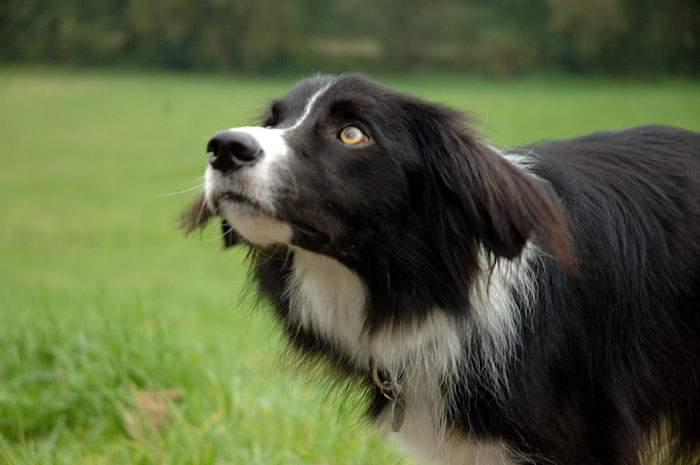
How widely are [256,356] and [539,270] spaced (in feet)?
8.56

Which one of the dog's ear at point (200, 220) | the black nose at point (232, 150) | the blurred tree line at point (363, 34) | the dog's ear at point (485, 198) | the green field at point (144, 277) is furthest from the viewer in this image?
the blurred tree line at point (363, 34)

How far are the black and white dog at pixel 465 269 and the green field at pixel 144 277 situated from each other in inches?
10.7

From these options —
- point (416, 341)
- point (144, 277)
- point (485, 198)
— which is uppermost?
point (485, 198)

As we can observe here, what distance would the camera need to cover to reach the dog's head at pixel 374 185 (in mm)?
2188

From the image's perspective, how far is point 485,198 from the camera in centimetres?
227

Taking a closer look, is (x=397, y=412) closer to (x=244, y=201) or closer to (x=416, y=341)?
(x=416, y=341)

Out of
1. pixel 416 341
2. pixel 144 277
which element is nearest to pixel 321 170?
pixel 416 341

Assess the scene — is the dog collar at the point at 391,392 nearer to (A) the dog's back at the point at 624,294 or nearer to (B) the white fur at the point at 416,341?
(B) the white fur at the point at 416,341

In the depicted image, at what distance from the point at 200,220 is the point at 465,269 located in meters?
0.81

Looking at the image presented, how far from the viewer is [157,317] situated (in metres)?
4.58

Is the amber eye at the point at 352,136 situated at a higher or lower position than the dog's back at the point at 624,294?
higher

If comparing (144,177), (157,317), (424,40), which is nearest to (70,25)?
(144,177)

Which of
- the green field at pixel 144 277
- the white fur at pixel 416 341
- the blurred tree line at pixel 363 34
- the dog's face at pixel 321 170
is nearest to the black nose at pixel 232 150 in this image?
the dog's face at pixel 321 170

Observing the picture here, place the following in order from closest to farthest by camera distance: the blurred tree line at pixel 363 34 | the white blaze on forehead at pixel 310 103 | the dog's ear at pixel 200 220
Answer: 1. the white blaze on forehead at pixel 310 103
2. the dog's ear at pixel 200 220
3. the blurred tree line at pixel 363 34
